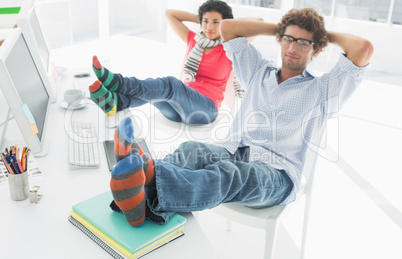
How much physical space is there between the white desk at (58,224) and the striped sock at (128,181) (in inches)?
4.3

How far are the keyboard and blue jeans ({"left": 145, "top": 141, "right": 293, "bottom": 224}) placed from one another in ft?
0.86

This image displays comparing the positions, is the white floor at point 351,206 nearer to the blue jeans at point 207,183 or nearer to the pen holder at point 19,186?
the blue jeans at point 207,183

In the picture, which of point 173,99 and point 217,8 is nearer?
point 173,99

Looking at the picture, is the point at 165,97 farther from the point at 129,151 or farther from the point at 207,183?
the point at 129,151

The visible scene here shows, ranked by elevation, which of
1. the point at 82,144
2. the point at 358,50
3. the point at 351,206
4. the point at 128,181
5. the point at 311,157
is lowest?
the point at 351,206

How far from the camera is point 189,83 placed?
2.60 metres

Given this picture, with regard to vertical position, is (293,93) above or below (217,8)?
below

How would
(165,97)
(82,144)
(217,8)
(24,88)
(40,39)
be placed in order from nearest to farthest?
(24,88)
(82,144)
(40,39)
(165,97)
(217,8)

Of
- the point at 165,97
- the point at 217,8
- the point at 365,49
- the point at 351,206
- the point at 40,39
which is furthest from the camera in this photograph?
the point at 217,8

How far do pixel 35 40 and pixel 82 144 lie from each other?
54 centimetres

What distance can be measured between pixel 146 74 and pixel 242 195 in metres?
3.06

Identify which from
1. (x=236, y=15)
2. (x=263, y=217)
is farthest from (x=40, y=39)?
(x=236, y=15)

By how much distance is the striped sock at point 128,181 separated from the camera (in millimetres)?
1001

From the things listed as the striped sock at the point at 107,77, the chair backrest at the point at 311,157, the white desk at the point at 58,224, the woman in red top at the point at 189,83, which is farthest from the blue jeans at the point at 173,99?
the chair backrest at the point at 311,157
